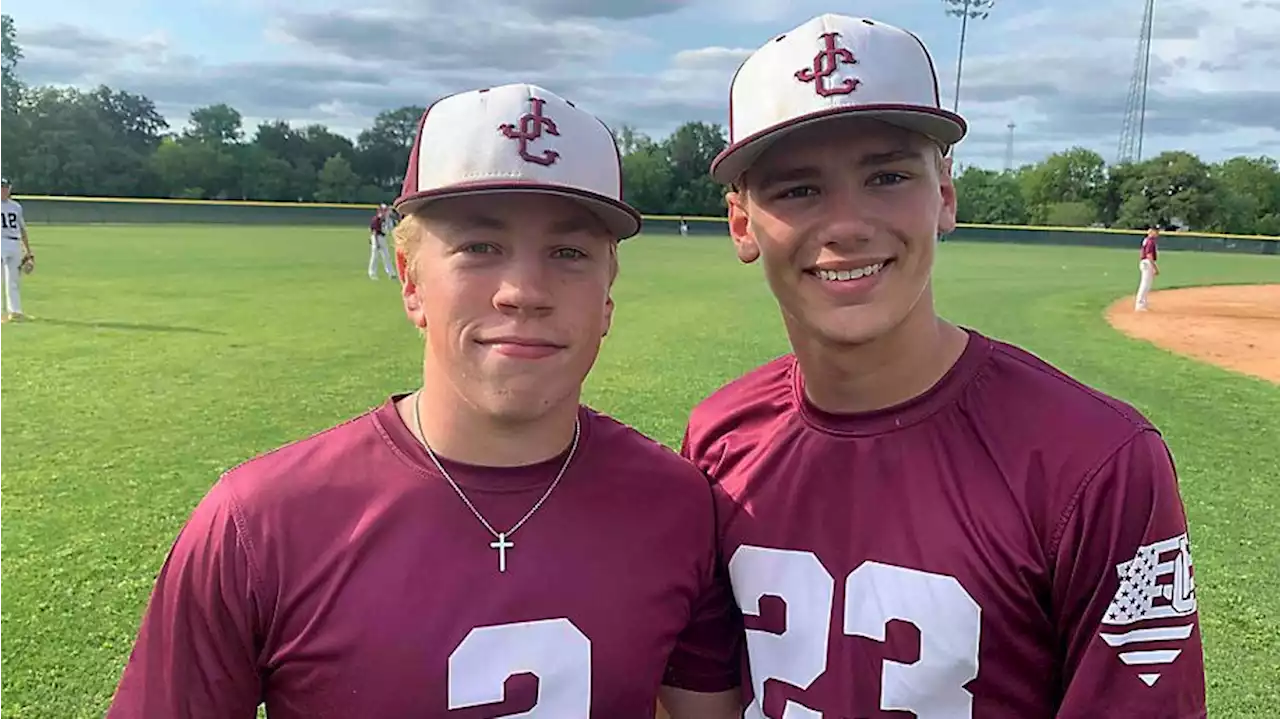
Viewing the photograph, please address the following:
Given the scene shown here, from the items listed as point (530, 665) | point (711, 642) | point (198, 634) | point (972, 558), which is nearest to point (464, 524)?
point (530, 665)

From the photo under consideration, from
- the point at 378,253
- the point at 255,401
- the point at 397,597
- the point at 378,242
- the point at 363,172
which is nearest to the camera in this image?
the point at 397,597

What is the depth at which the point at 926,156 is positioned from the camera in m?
2.23

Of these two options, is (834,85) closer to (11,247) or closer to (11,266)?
(11,247)

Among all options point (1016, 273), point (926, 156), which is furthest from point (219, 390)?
point (1016, 273)

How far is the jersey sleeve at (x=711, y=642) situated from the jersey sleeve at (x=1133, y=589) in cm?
75

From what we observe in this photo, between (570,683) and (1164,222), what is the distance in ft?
283

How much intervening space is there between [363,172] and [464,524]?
8639cm

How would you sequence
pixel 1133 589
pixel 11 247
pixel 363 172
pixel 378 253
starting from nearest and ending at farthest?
pixel 1133 589 < pixel 11 247 < pixel 378 253 < pixel 363 172

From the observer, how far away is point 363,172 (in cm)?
8412

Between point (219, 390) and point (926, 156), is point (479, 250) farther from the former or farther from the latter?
point (219, 390)

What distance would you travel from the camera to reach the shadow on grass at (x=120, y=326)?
46.9 ft

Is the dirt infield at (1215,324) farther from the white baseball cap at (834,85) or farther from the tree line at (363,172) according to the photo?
the tree line at (363,172)

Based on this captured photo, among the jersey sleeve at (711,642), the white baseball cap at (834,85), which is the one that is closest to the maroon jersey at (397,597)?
the jersey sleeve at (711,642)

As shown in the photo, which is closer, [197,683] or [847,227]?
[197,683]
